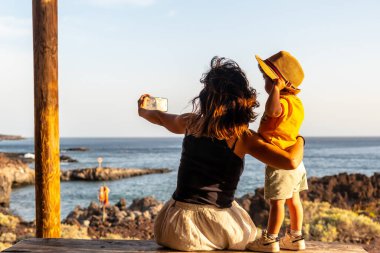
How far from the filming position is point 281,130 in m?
3.20

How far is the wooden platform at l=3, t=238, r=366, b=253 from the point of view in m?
3.47

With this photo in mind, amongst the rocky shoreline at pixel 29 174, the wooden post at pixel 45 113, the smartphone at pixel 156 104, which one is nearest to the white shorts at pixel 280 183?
the smartphone at pixel 156 104

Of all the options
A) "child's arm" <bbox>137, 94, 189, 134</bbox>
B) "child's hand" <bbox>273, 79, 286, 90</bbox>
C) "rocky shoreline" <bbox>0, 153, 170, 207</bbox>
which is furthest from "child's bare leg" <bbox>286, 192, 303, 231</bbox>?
"rocky shoreline" <bbox>0, 153, 170, 207</bbox>

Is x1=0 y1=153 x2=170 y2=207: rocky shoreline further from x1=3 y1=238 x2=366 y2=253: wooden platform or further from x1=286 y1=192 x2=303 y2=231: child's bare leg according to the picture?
x1=286 y1=192 x2=303 y2=231: child's bare leg

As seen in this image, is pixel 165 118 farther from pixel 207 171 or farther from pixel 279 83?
pixel 279 83

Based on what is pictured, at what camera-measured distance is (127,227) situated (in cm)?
1273

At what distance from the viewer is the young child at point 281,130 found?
3.20 meters

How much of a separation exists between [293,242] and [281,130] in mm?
792

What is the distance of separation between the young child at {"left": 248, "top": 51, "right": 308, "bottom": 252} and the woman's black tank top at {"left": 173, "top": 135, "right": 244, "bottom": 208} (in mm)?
259

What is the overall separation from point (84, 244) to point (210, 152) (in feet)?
3.89

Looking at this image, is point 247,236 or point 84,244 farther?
point 84,244

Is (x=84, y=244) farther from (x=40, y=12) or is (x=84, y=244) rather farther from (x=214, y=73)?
(x=40, y=12)

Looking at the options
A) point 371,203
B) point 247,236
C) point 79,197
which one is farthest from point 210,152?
point 79,197

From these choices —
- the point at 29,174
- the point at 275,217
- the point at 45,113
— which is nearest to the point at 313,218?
the point at 45,113
